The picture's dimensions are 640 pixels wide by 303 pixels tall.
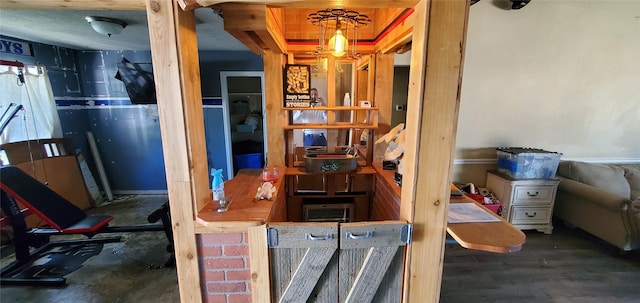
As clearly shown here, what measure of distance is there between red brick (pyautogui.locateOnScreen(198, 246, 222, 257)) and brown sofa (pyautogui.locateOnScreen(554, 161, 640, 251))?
142 inches

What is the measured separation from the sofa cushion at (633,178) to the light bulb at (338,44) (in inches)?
150

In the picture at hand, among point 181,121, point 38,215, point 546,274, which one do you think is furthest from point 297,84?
point 546,274

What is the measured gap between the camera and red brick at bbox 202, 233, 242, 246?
1.33m

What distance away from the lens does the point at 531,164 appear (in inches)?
116

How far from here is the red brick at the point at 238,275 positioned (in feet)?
4.53

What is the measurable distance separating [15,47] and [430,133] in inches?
189

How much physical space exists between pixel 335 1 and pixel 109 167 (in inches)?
193

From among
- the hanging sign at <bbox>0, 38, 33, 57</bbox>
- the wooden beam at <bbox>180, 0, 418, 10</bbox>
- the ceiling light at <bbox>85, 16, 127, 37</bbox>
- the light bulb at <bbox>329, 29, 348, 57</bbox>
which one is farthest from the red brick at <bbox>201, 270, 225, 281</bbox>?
the hanging sign at <bbox>0, 38, 33, 57</bbox>

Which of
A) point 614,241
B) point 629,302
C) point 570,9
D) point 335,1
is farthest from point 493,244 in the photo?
point 570,9

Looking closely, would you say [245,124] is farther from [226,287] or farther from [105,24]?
[226,287]

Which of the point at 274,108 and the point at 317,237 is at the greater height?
the point at 274,108

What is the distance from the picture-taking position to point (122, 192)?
4.43 m

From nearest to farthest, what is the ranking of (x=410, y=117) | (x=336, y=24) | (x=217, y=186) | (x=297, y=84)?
(x=410, y=117)
(x=217, y=186)
(x=336, y=24)
(x=297, y=84)

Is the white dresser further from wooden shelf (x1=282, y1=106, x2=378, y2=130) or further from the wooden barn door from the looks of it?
the wooden barn door
